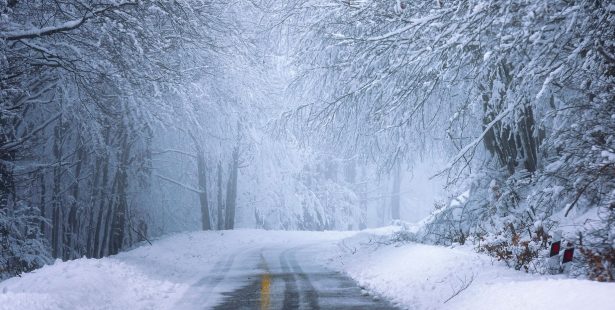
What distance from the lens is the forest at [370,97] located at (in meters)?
8.07

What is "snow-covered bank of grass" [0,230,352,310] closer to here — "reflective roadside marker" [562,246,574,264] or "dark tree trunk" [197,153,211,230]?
"reflective roadside marker" [562,246,574,264]

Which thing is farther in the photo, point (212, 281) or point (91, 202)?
point (91, 202)

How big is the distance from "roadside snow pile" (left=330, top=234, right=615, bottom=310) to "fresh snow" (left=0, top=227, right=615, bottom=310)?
13mm

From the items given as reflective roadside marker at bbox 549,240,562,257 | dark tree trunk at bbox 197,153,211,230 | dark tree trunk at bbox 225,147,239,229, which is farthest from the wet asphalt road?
dark tree trunk at bbox 225,147,239,229

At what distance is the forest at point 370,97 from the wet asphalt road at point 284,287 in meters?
2.57

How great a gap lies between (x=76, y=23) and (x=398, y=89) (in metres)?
6.25

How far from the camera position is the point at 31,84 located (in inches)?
622

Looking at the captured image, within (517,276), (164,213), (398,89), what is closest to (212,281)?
(398,89)

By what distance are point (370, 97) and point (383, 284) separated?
13.5 ft

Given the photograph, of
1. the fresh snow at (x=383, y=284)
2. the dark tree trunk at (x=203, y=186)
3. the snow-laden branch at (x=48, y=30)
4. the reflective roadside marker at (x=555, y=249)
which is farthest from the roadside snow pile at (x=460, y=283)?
the dark tree trunk at (x=203, y=186)

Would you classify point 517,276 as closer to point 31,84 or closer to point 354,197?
point 31,84

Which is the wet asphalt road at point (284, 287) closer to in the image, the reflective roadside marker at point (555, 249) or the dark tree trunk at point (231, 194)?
the reflective roadside marker at point (555, 249)

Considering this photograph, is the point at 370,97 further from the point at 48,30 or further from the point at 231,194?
the point at 231,194

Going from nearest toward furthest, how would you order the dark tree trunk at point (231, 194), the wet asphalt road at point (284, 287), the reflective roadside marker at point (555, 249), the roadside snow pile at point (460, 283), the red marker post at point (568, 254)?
the roadside snow pile at point (460, 283) < the red marker post at point (568, 254) < the reflective roadside marker at point (555, 249) < the wet asphalt road at point (284, 287) < the dark tree trunk at point (231, 194)
